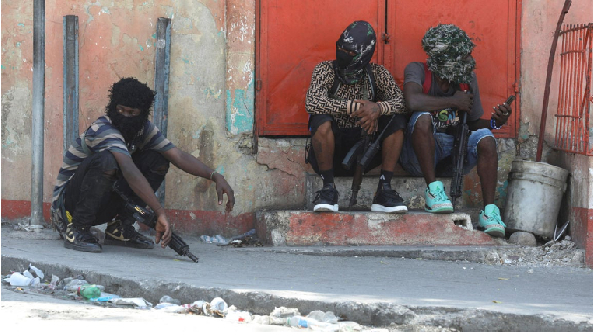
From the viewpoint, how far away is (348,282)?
458cm

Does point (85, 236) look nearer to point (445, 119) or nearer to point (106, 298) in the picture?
point (106, 298)

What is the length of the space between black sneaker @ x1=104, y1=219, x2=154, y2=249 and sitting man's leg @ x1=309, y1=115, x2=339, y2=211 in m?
1.15

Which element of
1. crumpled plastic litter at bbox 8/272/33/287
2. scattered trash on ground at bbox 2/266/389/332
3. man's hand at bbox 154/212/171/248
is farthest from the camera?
man's hand at bbox 154/212/171/248

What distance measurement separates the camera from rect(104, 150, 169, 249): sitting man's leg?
5.25m

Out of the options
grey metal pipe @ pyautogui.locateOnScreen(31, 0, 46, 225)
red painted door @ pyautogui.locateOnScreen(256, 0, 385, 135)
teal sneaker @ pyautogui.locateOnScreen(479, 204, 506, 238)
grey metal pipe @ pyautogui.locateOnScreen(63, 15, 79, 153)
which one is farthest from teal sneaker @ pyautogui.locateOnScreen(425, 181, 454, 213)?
grey metal pipe @ pyautogui.locateOnScreen(31, 0, 46, 225)

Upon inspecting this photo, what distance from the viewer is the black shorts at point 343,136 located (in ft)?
19.0

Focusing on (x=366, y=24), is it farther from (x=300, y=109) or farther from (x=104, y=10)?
(x=104, y=10)

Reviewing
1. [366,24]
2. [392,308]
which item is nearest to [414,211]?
[366,24]

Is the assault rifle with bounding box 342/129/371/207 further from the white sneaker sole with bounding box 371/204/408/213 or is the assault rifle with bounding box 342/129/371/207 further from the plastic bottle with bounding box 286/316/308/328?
the plastic bottle with bounding box 286/316/308/328

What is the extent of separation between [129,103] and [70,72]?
1.22 metres

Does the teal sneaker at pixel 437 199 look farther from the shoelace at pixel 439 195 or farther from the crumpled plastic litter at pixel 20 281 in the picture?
the crumpled plastic litter at pixel 20 281

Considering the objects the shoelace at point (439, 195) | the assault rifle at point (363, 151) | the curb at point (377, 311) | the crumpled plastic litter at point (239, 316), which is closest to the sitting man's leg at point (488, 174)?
the shoelace at point (439, 195)

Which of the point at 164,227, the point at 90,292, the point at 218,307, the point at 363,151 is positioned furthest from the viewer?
the point at 363,151

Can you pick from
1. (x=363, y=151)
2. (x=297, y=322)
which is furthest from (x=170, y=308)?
(x=363, y=151)
